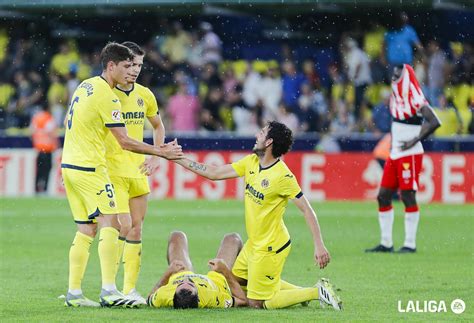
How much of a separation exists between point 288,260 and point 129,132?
405 cm

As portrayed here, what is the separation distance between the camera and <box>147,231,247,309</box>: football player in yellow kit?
945 centimetres

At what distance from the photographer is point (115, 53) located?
987 centimetres

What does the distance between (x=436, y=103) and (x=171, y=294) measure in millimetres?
15910

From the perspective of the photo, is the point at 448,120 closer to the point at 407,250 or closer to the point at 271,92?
the point at 271,92

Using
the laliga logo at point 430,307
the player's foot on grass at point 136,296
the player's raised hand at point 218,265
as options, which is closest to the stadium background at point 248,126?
the player's foot on grass at point 136,296

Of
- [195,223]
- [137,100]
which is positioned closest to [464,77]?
[195,223]

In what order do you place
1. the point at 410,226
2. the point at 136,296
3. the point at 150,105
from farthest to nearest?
the point at 410,226 < the point at 150,105 < the point at 136,296

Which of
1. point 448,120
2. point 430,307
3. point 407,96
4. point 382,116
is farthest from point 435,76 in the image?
point 430,307

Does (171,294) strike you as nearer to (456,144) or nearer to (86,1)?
(456,144)

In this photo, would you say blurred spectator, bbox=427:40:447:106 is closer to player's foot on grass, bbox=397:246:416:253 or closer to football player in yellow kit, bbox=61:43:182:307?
player's foot on grass, bbox=397:246:416:253

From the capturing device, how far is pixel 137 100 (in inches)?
420

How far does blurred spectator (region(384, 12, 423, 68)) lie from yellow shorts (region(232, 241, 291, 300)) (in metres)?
10.7

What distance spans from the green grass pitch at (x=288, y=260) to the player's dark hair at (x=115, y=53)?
2146mm

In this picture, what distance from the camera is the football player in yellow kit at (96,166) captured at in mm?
9703
